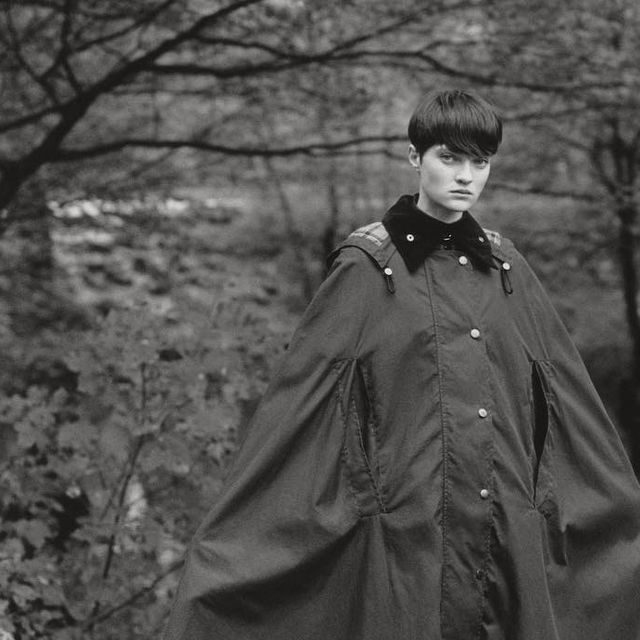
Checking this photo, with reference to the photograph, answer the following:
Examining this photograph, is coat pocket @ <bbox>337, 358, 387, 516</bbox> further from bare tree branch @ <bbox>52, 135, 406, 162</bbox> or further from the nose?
bare tree branch @ <bbox>52, 135, 406, 162</bbox>

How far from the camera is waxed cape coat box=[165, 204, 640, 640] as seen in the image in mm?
2361

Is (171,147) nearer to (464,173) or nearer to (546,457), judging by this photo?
(464,173)

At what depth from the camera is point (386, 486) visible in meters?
2.39

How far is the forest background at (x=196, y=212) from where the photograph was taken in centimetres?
365

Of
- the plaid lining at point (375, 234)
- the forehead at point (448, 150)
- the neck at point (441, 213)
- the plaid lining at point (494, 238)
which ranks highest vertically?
the forehead at point (448, 150)

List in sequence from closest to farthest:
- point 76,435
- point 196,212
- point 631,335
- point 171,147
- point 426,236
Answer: point 426,236 → point 76,435 → point 171,147 → point 196,212 → point 631,335

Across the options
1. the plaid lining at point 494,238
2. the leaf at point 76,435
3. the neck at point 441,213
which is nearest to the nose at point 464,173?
the neck at point 441,213

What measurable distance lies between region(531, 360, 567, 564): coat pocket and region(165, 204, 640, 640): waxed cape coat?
0.01 metres

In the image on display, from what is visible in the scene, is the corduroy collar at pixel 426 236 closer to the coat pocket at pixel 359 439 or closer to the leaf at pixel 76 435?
the coat pocket at pixel 359 439

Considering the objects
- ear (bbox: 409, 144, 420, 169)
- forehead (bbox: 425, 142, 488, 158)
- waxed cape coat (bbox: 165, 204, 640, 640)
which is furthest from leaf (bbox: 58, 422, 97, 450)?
forehead (bbox: 425, 142, 488, 158)

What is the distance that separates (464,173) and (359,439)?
0.70 m

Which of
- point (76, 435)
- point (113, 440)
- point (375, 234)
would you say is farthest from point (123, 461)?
point (375, 234)

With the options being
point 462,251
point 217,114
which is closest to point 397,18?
point 217,114

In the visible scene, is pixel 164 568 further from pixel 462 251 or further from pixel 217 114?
pixel 217 114
